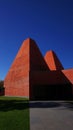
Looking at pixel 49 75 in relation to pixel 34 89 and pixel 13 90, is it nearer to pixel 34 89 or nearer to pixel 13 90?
pixel 34 89

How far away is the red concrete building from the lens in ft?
96.5

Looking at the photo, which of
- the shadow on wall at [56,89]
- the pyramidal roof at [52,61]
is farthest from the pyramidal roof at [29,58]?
the pyramidal roof at [52,61]

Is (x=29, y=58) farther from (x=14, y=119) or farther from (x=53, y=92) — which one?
(x=14, y=119)

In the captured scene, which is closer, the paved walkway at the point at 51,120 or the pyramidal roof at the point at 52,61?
the paved walkway at the point at 51,120

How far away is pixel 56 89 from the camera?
30500mm

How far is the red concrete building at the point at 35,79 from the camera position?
96.5 ft

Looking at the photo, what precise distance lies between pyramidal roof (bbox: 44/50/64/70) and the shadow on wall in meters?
10.6

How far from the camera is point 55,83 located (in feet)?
97.3

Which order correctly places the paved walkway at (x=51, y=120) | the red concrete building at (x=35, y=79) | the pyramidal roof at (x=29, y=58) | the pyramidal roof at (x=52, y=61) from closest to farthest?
1. the paved walkway at (x=51, y=120)
2. the red concrete building at (x=35, y=79)
3. the pyramidal roof at (x=29, y=58)
4. the pyramidal roof at (x=52, y=61)

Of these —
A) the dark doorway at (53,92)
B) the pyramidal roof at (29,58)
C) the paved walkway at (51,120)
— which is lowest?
the paved walkway at (51,120)

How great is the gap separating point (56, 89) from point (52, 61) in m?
12.9

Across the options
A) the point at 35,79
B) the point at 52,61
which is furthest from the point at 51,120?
the point at 52,61

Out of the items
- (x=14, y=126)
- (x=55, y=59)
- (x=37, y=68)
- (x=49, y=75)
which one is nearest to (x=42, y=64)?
(x=37, y=68)

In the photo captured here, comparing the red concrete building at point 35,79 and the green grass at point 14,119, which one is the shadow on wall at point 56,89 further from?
the green grass at point 14,119
